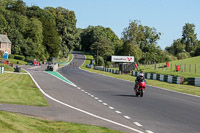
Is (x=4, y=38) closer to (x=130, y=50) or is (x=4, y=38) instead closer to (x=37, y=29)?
(x=37, y=29)

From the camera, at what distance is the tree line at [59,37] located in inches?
4665

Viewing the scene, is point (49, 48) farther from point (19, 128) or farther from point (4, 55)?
point (19, 128)

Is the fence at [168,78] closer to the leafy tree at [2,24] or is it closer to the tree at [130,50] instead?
the leafy tree at [2,24]

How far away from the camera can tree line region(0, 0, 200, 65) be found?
389ft

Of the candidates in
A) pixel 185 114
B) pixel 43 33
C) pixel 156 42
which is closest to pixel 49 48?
pixel 43 33

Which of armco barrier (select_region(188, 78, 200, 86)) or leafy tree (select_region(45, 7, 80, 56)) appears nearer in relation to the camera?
armco barrier (select_region(188, 78, 200, 86))

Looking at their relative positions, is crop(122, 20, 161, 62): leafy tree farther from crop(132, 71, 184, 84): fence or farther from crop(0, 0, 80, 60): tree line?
crop(132, 71, 184, 84): fence

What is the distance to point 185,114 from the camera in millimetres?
13883

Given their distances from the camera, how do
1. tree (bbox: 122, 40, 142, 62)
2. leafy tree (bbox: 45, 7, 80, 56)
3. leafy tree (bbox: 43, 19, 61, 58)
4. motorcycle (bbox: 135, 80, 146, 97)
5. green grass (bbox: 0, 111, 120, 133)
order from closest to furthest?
green grass (bbox: 0, 111, 120, 133) < motorcycle (bbox: 135, 80, 146, 97) < tree (bbox: 122, 40, 142, 62) < leafy tree (bbox: 43, 19, 61, 58) < leafy tree (bbox: 45, 7, 80, 56)

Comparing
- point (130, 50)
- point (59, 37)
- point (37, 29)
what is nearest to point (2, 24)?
point (37, 29)

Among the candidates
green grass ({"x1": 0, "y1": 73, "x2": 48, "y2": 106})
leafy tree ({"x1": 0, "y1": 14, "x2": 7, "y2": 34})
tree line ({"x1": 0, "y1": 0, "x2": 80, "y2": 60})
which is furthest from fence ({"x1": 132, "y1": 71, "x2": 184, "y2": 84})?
tree line ({"x1": 0, "y1": 0, "x2": 80, "y2": 60})

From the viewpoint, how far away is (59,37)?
147 m

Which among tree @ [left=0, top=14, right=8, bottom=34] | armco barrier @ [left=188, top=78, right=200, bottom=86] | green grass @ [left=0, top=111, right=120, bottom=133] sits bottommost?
green grass @ [left=0, top=111, right=120, bottom=133]

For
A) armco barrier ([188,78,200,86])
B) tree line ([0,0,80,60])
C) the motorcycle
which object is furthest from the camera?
tree line ([0,0,80,60])
